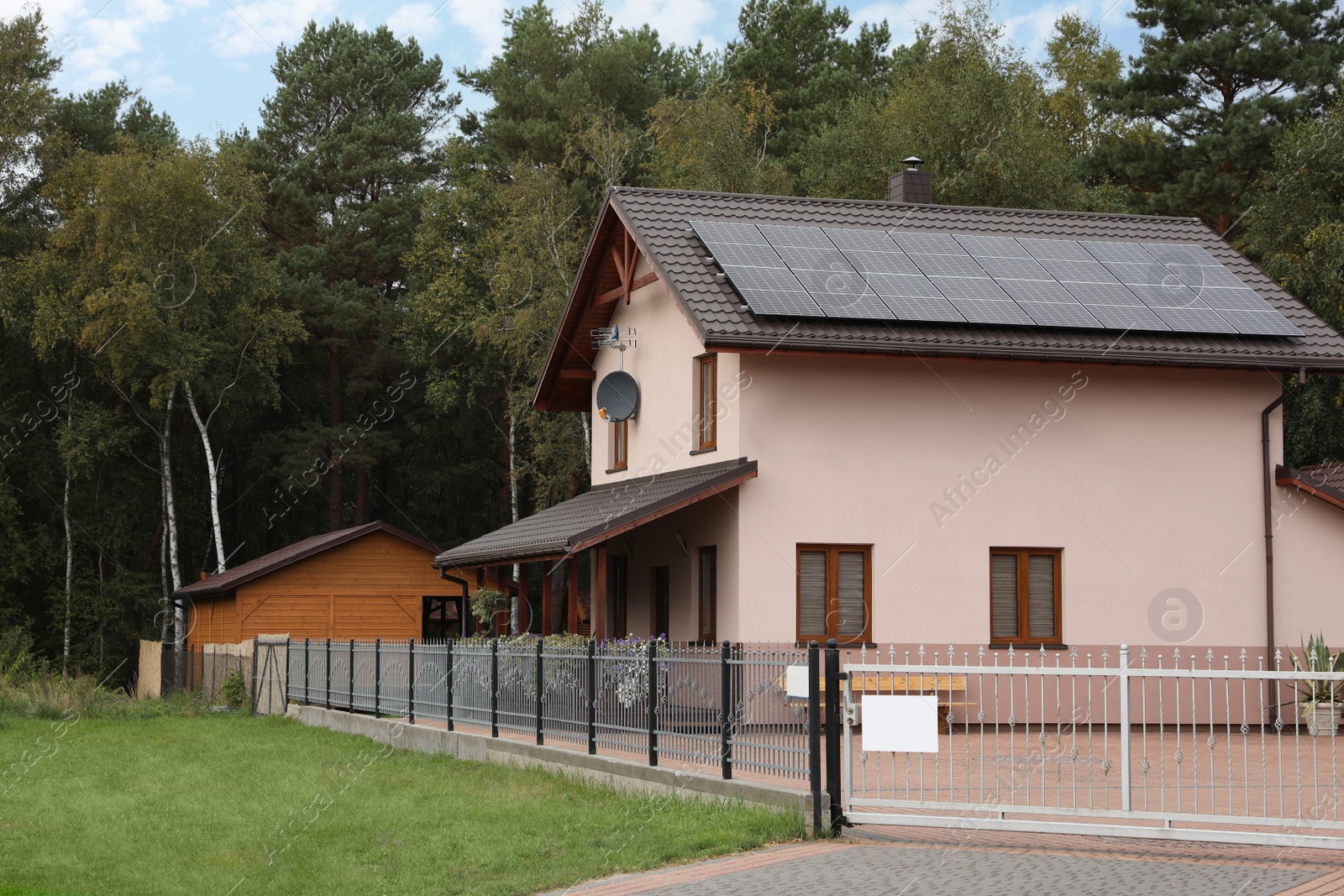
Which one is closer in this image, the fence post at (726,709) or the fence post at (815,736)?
the fence post at (815,736)

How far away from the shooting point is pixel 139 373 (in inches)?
1655

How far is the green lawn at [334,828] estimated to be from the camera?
34.8ft

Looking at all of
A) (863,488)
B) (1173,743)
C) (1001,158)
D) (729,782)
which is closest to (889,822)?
(729,782)

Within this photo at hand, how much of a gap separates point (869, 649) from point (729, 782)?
7.32m

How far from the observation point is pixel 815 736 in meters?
11.6

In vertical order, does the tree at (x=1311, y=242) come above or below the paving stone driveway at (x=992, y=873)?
above

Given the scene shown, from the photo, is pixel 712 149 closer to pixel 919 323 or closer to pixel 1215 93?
pixel 1215 93

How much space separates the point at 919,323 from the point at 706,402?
334cm

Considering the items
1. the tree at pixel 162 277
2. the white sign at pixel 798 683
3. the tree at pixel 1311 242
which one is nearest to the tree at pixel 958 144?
the tree at pixel 1311 242

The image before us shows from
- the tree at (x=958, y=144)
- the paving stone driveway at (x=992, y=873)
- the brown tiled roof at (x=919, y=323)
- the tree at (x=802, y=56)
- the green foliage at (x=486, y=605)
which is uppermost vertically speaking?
the tree at (x=802, y=56)

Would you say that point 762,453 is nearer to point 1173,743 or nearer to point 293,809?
point 1173,743

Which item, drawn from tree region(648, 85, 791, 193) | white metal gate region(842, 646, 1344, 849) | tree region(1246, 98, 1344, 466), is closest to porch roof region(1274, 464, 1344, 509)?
white metal gate region(842, 646, 1344, 849)

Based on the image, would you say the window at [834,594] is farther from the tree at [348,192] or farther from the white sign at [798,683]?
the tree at [348,192]

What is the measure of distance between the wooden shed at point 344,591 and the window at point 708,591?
55.9 ft
